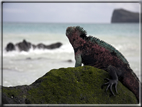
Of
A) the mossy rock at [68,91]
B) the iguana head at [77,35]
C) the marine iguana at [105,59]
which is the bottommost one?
the mossy rock at [68,91]

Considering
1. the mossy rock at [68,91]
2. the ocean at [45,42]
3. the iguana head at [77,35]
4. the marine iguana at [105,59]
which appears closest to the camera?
the mossy rock at [68,91]

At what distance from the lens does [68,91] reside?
3203 millimetres

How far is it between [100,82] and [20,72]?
7207mm

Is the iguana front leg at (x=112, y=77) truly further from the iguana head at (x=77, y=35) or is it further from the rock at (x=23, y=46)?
the rock at (x=23, y=46)

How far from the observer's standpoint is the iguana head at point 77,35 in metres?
4.71

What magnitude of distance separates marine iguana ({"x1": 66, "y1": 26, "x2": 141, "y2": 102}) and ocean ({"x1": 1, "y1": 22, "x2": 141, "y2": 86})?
4046 mm

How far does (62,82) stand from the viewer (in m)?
3.27

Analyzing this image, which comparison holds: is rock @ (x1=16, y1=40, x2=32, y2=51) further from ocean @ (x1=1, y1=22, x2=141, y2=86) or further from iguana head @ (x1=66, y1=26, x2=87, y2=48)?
iguana head @ (x1=66, y1=26, x2=87, y2=48)

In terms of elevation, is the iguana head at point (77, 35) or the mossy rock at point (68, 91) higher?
the iguana head at point (77, 35)

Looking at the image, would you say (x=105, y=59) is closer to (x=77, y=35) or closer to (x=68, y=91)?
(x=77, y=35)

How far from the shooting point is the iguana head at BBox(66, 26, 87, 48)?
4.71 metres

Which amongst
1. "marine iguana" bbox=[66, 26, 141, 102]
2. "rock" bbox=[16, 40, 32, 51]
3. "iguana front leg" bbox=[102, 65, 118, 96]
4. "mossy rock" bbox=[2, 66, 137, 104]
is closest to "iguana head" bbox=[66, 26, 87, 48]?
"marine iguana" bbox=[66, 26, 141, 102]

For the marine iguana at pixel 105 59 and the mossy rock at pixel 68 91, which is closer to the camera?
the mossy rock at pixel 68 91

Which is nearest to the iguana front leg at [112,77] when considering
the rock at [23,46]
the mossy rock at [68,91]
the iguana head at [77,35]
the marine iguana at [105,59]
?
the marine iguana at [105,59]
